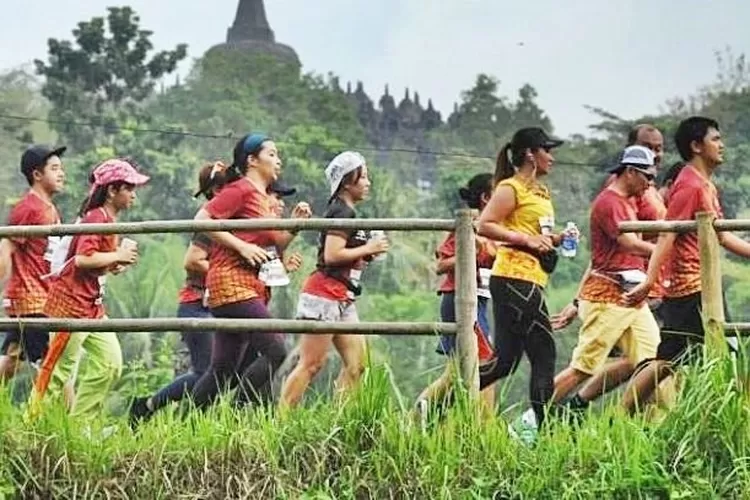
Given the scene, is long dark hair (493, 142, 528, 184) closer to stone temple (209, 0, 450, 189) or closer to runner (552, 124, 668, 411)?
runner (552, 124, 668, 411)

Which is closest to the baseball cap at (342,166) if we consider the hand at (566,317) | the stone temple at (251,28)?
the hand at (566,317)

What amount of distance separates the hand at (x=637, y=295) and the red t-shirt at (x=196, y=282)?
1.75 m

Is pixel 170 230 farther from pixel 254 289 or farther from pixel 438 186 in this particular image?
pixel 438 186

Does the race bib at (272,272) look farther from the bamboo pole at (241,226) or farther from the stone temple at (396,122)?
the stone temple at (396,122)

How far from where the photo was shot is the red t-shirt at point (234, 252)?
5371 mm

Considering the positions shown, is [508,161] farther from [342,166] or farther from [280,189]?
[280,189]

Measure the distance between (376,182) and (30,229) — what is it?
20626mm

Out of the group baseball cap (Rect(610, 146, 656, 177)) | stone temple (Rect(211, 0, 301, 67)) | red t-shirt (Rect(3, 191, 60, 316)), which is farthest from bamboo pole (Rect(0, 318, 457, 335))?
stone temple (Rect(211, 0, 301, 67))

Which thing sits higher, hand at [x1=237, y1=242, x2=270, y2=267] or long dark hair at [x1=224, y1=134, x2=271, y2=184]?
long dark hair at [x1=224, y1=134, x2=271, y2=184]

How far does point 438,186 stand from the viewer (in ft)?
88.5

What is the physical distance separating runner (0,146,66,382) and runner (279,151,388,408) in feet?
3.25

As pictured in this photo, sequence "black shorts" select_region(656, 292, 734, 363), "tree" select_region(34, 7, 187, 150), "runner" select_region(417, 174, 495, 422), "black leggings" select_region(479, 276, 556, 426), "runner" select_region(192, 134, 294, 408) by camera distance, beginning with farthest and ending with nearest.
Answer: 1. "tree" select_region(34, 7, 187, 150)
2. "runner" select_region(192, 134, 294, 408)
3. "black leggings" select_region(479, 276, 556, 426)
4. "black shorts" select_region(656, 292, 734, 363)
5. "runner" select_region(417, 174, 495, 422)

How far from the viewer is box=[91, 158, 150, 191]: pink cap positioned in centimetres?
542

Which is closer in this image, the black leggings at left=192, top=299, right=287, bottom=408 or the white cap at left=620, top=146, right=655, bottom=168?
the black leggings at left=192, top=299, right=287, bottom=408
